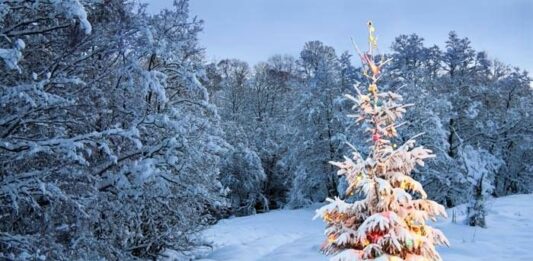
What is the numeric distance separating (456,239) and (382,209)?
8349mm

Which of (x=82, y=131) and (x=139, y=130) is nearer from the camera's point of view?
(x=82, y=131)

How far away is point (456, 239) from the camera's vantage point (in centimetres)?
1259

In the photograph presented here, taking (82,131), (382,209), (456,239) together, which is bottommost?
(456,239)

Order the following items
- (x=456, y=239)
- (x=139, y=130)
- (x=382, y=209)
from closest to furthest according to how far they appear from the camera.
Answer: (x=382, y=209) → (x=139, y=130) → (x=456, y=239)

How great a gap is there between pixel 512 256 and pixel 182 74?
27.2 ft

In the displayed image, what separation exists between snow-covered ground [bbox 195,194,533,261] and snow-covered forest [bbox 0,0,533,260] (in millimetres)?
859

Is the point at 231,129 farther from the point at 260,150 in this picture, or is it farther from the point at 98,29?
the point at 98,29

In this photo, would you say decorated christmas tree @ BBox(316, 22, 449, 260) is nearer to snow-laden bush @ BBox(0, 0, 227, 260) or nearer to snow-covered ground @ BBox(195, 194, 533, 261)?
snow-laden bush @ BBox(0, 0, 227, 260)

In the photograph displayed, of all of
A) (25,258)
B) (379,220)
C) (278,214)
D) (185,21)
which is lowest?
(278,214)

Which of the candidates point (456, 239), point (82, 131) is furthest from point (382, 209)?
point (456, 239)

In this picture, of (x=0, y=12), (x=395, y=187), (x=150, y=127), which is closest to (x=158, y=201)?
(x=150, y=127)

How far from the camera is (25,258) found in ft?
23.2

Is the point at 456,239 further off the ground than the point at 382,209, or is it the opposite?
the point at 382,209

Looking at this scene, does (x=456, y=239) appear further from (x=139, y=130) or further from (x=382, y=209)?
(x=382, y=209)
